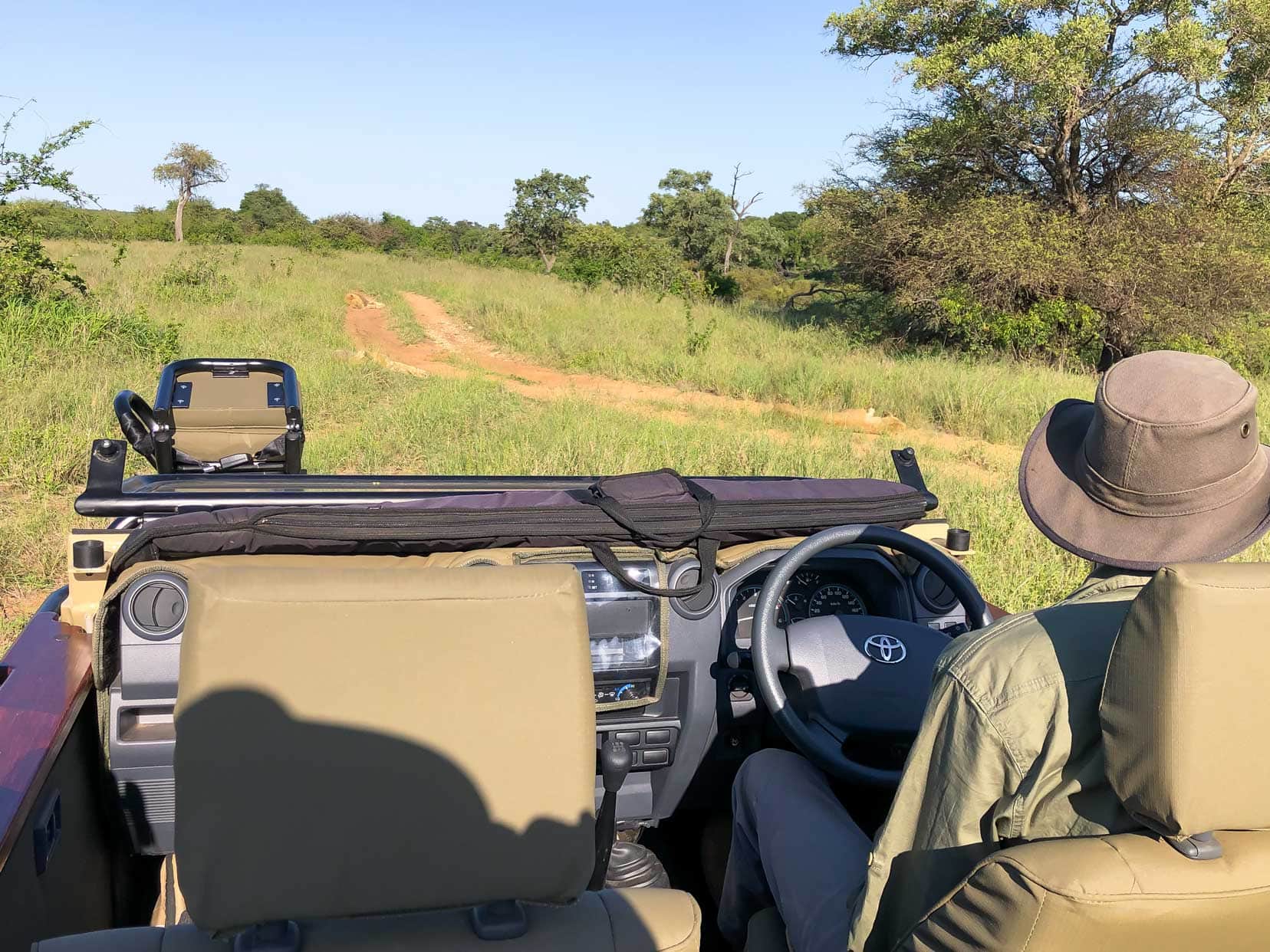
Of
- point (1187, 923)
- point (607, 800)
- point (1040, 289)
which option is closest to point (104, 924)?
point (607, 800)

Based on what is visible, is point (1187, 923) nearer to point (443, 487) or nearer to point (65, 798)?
point (65, 798)

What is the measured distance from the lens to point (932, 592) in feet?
8.30

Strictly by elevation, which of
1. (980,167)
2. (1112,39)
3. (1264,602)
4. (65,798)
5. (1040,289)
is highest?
(1112,39)

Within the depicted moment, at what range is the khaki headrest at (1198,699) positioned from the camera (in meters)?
1.10

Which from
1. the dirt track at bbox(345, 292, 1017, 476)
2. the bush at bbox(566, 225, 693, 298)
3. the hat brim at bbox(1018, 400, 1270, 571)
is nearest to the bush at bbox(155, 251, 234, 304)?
the dirt track at bbox(345, 292, 1017, 476)

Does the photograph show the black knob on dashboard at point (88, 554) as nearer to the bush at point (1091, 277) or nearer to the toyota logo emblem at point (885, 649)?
the toyota logo emblem at point (885, 649)

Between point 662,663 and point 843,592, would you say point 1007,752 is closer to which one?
point 662,663

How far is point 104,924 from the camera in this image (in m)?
1.98

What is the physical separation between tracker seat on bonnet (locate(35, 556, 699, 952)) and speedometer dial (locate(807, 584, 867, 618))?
4.77 feet

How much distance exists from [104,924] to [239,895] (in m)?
1.17

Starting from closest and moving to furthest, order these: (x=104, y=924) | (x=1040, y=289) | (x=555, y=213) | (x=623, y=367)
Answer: (x=104, y=924), (x=623, y=367), (x=1040, y=289), (x=555, y=213)

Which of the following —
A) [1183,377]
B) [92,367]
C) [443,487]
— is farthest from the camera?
[92,367]

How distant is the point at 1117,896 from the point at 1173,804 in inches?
4.6

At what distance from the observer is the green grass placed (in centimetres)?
572
